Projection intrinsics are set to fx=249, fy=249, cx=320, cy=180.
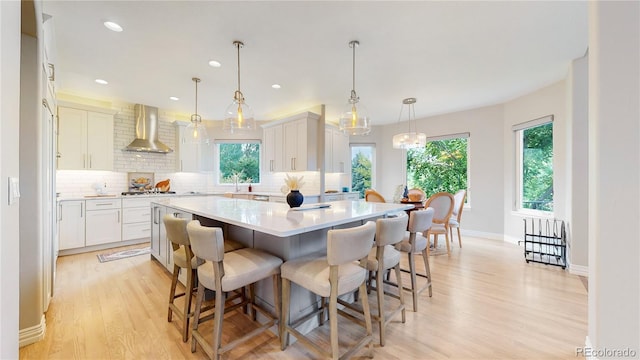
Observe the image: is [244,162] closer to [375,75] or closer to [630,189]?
[375,75]

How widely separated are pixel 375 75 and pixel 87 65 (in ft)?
12.6

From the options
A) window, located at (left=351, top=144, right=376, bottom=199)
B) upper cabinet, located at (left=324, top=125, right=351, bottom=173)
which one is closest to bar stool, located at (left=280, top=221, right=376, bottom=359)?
upper cabinet, located at (left=324, top=125, right=351, bottom=173)

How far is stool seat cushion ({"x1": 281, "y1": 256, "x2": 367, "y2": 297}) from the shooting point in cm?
148

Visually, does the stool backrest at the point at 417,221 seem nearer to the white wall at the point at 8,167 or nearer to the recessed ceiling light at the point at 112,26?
the white wall at the point at 8,167

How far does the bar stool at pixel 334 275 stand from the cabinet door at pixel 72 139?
466 cm

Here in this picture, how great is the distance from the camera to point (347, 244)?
56.0 inches

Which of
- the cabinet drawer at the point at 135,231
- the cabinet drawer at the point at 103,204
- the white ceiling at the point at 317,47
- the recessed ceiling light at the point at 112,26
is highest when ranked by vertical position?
the white ceiling at the point at 317,47

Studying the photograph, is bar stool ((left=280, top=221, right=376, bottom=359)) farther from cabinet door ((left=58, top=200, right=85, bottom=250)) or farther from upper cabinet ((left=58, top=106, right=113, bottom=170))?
upper cabinet ((left=58, top=106, right=113, bottom=170))

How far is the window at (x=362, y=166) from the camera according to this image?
6.70 m

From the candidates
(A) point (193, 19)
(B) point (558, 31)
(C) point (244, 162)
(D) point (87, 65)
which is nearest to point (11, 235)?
(A) point (193, 19)

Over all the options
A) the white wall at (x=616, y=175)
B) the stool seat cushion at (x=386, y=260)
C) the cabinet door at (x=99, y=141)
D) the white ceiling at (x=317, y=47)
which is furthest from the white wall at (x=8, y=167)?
the cabinet door at (x=99, y=141)

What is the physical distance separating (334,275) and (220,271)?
0.68m

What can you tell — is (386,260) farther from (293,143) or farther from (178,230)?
(293,143)

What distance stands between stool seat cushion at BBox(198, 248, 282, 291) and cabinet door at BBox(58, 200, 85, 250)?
3.79 metres
